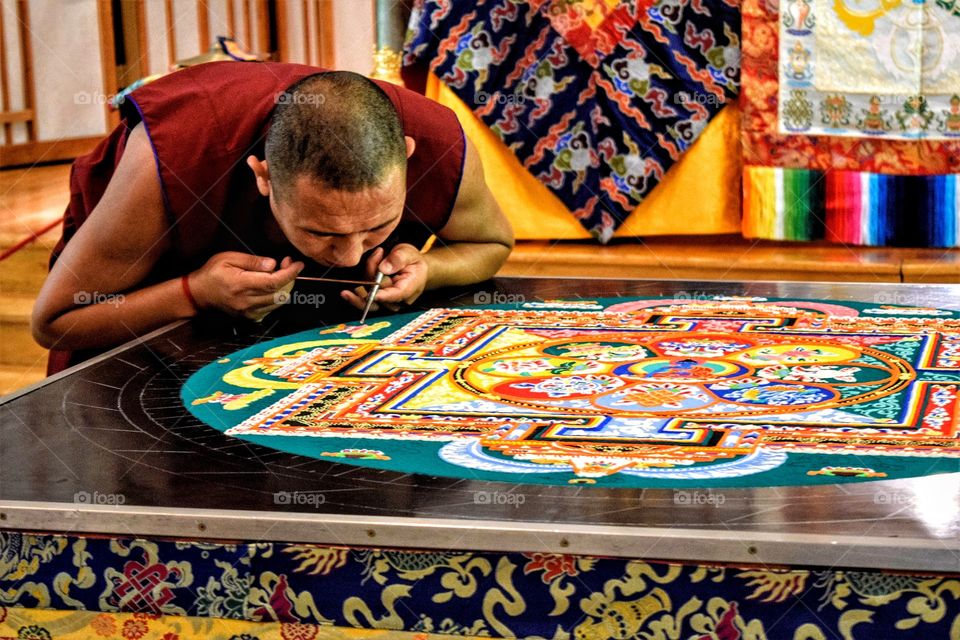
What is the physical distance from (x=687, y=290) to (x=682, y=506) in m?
1.19

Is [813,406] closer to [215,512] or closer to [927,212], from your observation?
[215,512]

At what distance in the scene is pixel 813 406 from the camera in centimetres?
140

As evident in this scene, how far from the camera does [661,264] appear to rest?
3477 mm

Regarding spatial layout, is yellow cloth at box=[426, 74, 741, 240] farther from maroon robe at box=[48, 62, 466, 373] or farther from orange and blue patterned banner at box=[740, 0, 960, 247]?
maroon robe at box=[48, 62, 466, 373]

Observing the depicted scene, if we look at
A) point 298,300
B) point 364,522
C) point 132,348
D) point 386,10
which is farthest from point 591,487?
point 386,10

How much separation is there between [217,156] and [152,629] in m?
0.99

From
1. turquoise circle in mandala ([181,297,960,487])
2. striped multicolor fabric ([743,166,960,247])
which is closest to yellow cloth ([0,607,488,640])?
turquoise circle in mandala ([181,297,960,487])

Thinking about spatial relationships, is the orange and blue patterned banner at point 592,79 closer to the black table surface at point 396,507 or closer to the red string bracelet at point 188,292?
the red string bracelet at point 188,292

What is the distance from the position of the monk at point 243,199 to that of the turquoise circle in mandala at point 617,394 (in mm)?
150

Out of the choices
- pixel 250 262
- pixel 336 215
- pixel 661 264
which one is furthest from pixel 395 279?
pixel 661 264

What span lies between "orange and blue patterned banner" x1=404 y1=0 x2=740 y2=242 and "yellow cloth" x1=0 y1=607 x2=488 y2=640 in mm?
2662

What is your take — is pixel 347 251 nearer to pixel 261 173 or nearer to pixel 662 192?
pixel 261 173

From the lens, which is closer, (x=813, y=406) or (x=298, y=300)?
(x=813, y=406)

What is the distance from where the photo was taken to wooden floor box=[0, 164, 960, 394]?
327cm
